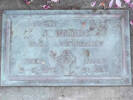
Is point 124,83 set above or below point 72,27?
below

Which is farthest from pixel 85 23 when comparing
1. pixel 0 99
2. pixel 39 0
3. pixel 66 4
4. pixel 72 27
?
pixel 0 99

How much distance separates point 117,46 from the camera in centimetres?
260

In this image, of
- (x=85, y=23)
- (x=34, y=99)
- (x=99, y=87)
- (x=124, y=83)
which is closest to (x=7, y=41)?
(x=34, y=99)

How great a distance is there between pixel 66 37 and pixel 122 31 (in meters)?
0.66

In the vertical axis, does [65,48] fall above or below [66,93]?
above

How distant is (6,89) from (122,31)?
1.51 m

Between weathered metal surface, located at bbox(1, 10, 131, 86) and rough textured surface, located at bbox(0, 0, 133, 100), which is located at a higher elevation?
weathered metal surface, located at bbox(1, 10, 131, 86)

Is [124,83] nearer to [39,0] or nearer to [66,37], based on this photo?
[66,37]

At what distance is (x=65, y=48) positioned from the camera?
2.62m

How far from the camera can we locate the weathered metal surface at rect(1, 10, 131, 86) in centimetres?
258

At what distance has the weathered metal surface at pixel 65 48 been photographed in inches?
102

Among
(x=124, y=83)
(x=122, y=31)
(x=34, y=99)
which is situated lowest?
(x=34, y=99)

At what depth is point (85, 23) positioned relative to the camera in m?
2.66

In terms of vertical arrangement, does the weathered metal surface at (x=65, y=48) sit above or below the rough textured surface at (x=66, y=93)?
above
